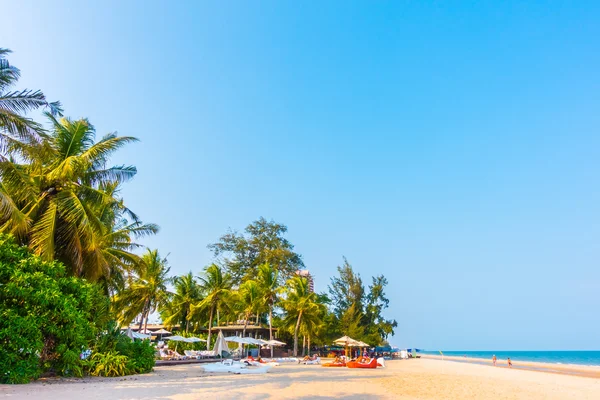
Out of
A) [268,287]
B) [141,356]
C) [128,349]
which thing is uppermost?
[268,287]

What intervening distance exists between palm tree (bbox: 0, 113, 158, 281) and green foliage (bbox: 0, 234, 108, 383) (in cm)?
98

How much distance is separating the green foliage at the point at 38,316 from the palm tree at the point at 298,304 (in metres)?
21.2

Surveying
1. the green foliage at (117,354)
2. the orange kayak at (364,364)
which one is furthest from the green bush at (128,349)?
the orange kayak at (364,364)

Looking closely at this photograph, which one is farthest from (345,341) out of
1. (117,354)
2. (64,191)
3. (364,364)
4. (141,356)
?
(64,191)

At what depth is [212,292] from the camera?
1251 inches

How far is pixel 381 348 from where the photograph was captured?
1831 inches

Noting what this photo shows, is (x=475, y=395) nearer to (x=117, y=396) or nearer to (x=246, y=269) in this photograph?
(x=117, y=396)

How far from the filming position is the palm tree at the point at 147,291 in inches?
1142

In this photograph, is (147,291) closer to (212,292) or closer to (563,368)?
(212,292)

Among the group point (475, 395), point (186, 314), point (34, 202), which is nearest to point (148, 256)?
point (186, 314)

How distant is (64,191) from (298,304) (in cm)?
2256

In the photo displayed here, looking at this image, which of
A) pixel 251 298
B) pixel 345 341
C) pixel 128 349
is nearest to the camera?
pixel 128 349

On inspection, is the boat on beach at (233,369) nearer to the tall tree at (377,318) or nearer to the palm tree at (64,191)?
the palm tree at (64,191)

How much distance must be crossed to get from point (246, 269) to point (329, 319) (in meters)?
10.2
